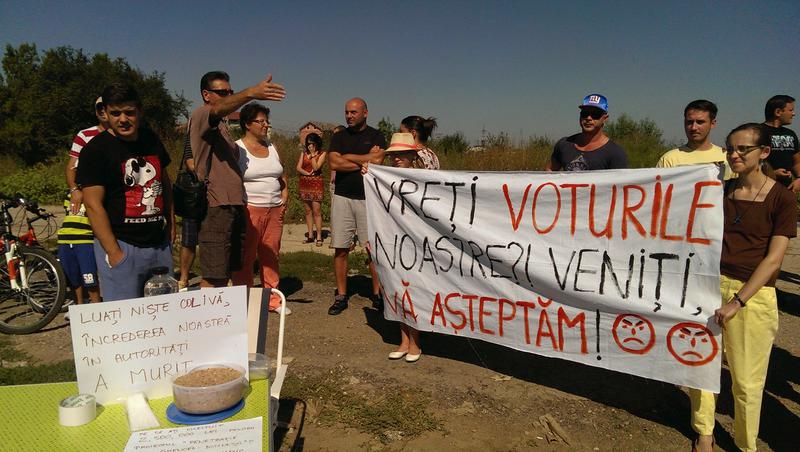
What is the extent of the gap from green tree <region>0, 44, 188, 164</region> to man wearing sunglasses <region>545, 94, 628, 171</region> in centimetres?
2538

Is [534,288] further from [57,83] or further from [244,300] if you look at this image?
[57,83]

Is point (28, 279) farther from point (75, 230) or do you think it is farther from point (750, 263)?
point (750, 263)

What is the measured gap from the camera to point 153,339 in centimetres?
210

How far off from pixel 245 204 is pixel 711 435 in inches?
153

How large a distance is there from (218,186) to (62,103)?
30.1m

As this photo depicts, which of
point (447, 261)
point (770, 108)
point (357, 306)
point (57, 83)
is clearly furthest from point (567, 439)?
point (57, 83)

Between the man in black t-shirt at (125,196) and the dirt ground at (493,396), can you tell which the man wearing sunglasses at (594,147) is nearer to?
the dirt ground at (493,396)

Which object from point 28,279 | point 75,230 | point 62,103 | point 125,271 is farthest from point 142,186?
point 62,103

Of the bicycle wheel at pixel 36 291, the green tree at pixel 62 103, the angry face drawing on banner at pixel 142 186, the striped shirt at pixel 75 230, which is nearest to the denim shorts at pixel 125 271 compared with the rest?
the angry face drawing on banner at pixel 142 186

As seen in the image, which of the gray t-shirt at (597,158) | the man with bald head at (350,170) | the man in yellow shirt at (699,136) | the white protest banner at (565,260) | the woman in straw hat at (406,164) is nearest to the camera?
the white protest banner at (565,260)

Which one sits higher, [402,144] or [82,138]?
[82,138]

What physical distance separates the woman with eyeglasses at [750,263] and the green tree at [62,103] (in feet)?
88.0

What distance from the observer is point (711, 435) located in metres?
3.11

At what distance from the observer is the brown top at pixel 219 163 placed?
4281mm
